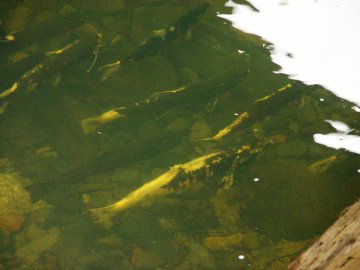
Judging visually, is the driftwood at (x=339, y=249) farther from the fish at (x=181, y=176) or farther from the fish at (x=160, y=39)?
the fish at (x=160, y=39)

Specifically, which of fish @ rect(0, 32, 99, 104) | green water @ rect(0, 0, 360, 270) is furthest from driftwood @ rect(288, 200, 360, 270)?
fish @ rect(0, 32, 99, 104)

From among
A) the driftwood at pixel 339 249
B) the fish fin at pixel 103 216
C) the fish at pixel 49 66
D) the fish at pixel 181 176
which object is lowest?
the fish fin at pixel 103 216

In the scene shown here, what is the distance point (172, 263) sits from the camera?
10.2 feet

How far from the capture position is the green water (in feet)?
10.4

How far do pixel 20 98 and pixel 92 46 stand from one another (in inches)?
43.6

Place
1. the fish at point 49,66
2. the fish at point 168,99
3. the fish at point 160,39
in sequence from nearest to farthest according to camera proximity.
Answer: the fish at point 168,99, the fish at point 49,66, the fish at point 160,39

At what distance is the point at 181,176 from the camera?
3436mm

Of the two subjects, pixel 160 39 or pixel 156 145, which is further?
pixel 160 39

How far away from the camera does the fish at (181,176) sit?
10.9ft

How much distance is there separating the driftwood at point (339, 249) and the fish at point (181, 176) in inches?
47.5

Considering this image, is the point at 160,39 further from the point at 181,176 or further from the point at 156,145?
the point at 181,176

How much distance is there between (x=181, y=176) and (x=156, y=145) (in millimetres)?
470

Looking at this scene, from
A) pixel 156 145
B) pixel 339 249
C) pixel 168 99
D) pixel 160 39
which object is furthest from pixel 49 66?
pixel 339 249

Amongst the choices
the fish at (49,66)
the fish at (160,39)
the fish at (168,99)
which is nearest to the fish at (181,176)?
the fish at (168,99)
